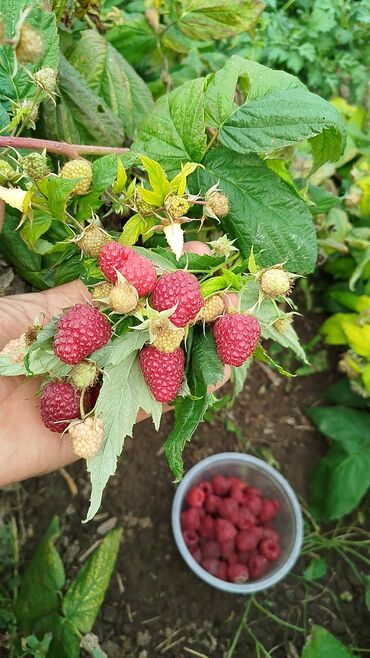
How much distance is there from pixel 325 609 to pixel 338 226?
95cm

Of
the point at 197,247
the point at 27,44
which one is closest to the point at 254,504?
the point at 197,247

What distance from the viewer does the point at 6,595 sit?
4.74 ft

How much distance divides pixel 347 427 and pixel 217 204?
2.97ft

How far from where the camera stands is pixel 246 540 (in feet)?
4.88

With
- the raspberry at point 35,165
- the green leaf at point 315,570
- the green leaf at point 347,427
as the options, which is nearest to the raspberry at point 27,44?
the raspberry at point 35,165

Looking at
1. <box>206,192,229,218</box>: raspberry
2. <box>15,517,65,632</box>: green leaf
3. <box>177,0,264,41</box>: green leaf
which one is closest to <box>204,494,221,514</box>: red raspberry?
<box>15,517,65,632</box>: green leaf

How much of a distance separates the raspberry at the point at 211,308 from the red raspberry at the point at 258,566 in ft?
2.82

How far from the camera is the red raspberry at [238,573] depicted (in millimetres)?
1465

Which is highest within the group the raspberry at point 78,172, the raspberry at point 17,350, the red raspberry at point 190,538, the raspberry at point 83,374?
the raspberry at point 78,172

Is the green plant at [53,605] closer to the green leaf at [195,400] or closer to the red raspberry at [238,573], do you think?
→ the red raspberry at [238,573]

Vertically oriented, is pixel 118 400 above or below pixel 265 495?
above

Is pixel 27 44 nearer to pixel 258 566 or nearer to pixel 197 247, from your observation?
pixel 197 247

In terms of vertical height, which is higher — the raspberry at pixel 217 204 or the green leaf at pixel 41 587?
the raspberry at pixel 217 204

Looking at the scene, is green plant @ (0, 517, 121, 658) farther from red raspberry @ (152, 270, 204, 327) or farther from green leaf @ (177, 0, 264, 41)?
green leaf @ (177, 0, 264, 41)
